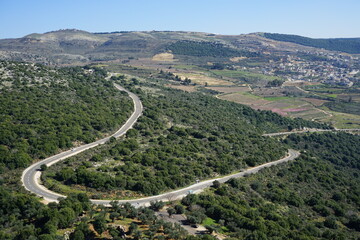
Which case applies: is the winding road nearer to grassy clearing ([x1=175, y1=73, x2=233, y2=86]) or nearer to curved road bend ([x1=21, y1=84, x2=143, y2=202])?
curved road bend ([x1=21, y1=84, x2=143, y2=202])

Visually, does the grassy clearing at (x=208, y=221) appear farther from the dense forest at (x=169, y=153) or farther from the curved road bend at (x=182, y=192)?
the dense forest at (x=169, y=153)

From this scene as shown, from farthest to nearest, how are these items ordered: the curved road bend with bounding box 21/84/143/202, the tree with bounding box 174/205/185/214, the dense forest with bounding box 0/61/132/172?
the dense forest with bounding box 0/61/132/172 < the curved road bend with bounding box 21/84/143/202 < the tree with bounding box 174/205/185/214

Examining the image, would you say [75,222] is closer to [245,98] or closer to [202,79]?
[245,98]

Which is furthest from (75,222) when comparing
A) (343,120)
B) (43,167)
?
(343,120)

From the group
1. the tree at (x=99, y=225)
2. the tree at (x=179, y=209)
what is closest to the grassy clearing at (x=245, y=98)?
the tree at (x=179, y=209)

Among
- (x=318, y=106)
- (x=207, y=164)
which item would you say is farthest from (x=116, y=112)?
(x=318, y=106)

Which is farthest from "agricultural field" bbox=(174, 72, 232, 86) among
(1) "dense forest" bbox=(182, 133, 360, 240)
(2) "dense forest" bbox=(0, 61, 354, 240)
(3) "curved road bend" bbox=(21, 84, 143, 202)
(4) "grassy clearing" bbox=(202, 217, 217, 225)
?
(4) "grassy clearing" bbox=(202, 217, 217, 225)
